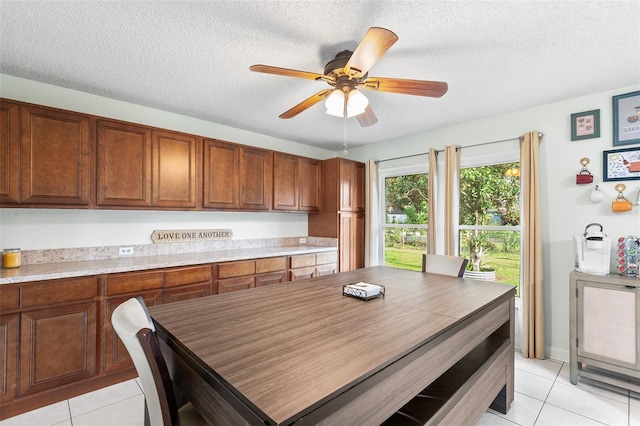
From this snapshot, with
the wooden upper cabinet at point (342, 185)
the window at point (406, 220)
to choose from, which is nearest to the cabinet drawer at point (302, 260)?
the wooden upper cabinet at point (342, 185)

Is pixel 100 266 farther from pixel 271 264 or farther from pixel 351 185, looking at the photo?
pixel 351 185

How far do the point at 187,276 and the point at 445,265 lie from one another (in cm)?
244

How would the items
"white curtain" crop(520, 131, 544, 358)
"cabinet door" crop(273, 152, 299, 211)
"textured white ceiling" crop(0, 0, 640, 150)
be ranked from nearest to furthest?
"textured white ceiling" crop(0, 0, 640, 150) < "white curtain" crop(520, 131, 544, 358) < "cabinet door" crop(273, 152, 299, 211)

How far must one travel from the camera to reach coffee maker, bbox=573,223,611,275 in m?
2.44

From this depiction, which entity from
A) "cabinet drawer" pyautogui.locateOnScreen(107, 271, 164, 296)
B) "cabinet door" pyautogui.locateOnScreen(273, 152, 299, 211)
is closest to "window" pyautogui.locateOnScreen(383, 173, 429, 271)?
"cabinet door" pyautogui.locateOnScreen(273, 152, 299, 211)

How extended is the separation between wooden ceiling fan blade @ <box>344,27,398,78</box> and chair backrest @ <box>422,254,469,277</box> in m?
1.78

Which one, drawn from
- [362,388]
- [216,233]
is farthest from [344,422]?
[216,233]

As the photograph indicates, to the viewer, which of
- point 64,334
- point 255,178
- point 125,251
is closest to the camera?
point 64,334

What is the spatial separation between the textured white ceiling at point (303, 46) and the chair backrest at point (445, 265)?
154 cm

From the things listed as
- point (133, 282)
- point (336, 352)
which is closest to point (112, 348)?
point (133, 282)

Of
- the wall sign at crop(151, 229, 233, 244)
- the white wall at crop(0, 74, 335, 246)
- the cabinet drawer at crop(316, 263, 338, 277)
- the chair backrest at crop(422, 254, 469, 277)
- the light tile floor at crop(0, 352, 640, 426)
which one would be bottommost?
the light tile floor at crop(0, 352, 640, 426)

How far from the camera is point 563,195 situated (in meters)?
2.92

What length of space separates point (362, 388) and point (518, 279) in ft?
10.4

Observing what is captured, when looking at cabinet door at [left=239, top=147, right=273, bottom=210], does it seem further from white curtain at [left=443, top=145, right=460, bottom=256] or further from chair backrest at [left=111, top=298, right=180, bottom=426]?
chair backrest at [left=111, top=298, right=180, bottom=426]
